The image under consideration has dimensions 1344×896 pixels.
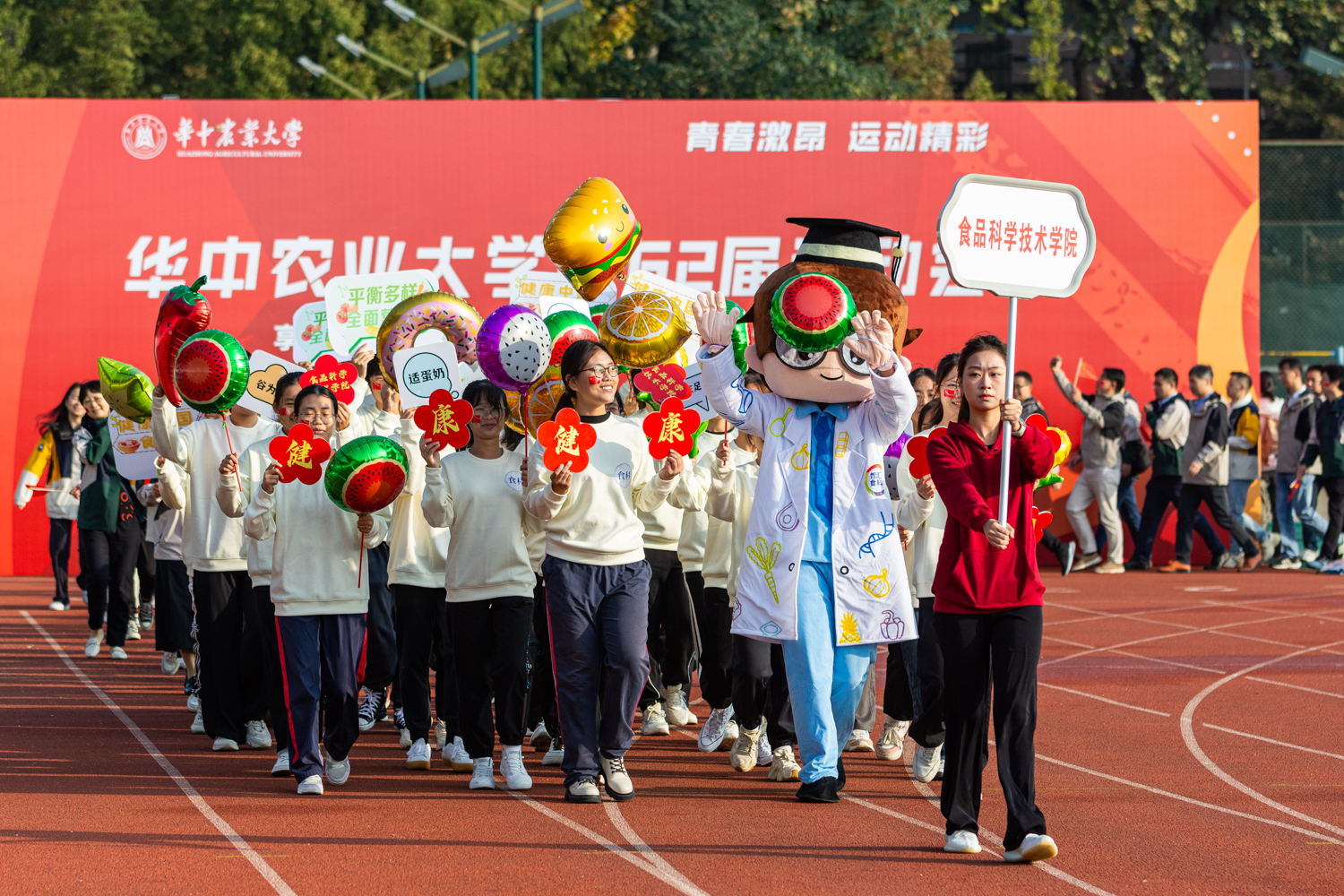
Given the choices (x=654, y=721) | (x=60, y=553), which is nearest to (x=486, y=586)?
(x=654, y=721)

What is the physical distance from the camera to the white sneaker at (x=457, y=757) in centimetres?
710

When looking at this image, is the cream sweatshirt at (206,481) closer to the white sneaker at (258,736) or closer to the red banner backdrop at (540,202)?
the white sneaker at (258,736)

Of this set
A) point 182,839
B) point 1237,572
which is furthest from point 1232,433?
point 182,839

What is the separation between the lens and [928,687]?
6.93 metres

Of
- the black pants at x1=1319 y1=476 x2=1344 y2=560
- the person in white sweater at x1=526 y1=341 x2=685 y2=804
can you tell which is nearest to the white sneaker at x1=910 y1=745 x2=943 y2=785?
the person in white sweater at x1=526 y1=341 x2=685 y2=804

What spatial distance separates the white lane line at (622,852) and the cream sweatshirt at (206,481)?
205cm

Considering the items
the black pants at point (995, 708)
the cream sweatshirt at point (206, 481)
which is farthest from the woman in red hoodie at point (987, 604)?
the cream sweatshirt at point (206, 481)

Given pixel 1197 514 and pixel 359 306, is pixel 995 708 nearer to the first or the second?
pixel 359 306

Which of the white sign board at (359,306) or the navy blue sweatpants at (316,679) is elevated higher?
the white sign board at (359,306)

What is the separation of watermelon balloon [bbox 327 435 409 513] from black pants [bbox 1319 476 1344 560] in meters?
11.3

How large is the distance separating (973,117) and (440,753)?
10.9 metres

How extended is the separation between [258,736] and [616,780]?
2.14 meters

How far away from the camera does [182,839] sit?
18.9ft

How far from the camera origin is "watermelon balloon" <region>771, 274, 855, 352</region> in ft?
20.1
